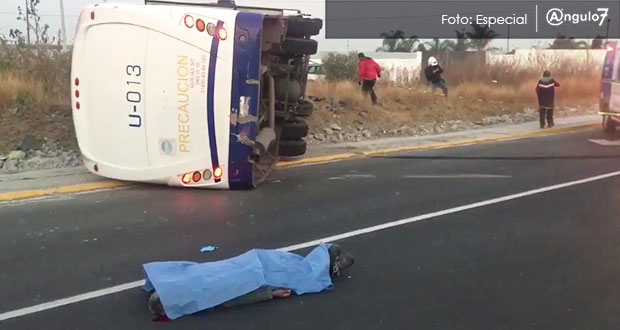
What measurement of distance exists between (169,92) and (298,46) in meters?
2.22

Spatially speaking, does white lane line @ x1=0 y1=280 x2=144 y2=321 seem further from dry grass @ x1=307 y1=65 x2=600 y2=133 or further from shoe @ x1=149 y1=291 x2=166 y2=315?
dry grass @ x1=307 y1=65 x2=600 y2=133

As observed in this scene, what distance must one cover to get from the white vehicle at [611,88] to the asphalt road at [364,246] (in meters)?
5.23

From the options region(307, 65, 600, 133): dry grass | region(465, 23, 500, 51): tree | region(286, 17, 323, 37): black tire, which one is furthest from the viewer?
region(465, 23, 500, 51): tree

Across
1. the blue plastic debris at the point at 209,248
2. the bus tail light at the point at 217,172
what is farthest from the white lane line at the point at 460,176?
the blue plastic debris at the point at 209,248

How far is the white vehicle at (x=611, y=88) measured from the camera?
549 inches

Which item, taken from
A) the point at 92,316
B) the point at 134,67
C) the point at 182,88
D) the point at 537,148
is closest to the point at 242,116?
the point at 182,88

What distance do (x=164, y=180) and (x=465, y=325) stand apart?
476 cm

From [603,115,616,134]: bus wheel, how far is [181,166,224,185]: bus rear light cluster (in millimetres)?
10538

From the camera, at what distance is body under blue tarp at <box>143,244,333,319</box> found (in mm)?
4297

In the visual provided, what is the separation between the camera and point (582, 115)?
64.2ft

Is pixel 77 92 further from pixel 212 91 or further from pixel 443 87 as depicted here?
pixel 443 87

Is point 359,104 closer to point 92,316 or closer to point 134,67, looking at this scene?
point 134,67

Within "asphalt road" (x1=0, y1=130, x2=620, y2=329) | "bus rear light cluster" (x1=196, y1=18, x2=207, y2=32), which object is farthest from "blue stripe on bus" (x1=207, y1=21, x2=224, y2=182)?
"asphalt road" (x1=0, y1=130, x2=620, y2=329)

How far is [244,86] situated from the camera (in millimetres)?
7734
